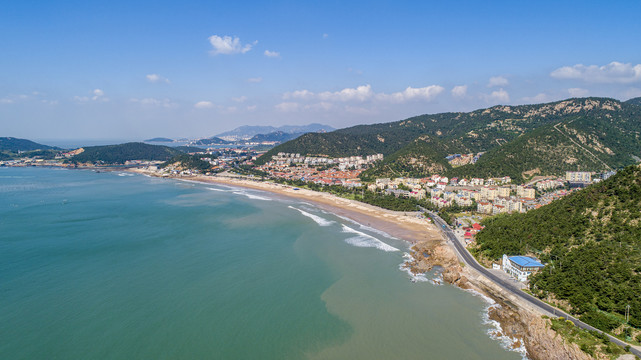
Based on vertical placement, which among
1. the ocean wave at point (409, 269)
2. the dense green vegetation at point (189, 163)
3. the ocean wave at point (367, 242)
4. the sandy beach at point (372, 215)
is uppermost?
the dense green vegetation at point (189, 163)

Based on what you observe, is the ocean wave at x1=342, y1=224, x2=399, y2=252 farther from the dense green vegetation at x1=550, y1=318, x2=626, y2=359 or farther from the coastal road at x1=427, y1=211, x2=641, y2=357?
the dense green vegetation at x1=550, y1=318, x2=626, y2=359

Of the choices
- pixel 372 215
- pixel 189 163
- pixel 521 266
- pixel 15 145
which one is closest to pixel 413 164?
pixel 372 215

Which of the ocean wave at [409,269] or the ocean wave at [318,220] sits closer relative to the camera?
the ocean wave at [409,269]

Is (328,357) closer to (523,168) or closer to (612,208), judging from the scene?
(612,208)

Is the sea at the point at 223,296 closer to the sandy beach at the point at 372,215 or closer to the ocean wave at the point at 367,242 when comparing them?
the ocean wave at the point at 367,242

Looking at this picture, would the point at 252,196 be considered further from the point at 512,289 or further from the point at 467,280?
the point at 512,289

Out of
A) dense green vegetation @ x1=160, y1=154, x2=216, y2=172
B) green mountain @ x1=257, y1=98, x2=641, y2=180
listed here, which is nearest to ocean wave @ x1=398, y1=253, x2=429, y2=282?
green mountain @ x1=257, y1=98, x2=641, y2=180

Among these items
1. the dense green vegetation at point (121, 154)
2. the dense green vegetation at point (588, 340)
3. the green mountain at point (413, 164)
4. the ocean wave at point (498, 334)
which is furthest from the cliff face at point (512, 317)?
the dense green vegetation at point (121, 154)
